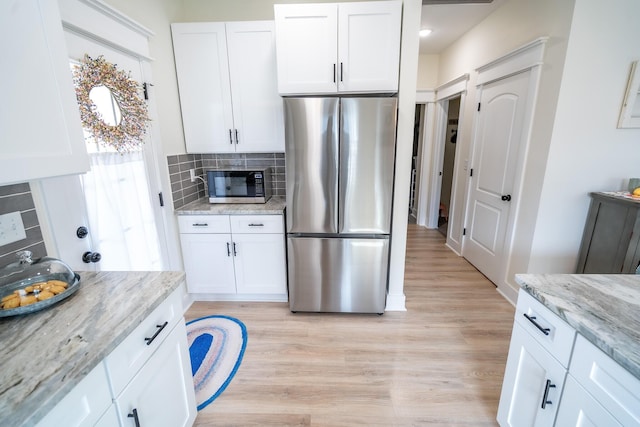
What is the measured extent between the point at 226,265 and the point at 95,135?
140 centimetres

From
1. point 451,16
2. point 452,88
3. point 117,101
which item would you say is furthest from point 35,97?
point 452,88

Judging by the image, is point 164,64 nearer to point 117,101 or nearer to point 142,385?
point 117,101

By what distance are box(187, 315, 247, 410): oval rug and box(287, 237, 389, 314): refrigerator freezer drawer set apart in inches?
21.7

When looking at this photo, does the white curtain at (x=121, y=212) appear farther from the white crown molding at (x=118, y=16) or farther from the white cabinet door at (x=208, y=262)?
the white crown molding at (x=118, y=16)

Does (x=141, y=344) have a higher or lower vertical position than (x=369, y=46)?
lower

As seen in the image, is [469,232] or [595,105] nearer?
[595,105]

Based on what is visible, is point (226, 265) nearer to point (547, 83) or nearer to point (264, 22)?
point (264, 22)

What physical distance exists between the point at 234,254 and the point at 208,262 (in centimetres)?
27

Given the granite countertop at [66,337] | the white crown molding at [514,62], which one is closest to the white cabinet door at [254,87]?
the granite countertop at [66,337]

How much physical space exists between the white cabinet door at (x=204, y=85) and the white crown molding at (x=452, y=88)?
9.55ft

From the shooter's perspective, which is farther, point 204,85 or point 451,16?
point 451,16

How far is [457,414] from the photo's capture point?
1.54 metres

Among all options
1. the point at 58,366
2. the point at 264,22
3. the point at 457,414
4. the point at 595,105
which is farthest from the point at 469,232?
the point at 58,366

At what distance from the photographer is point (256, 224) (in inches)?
94.0
